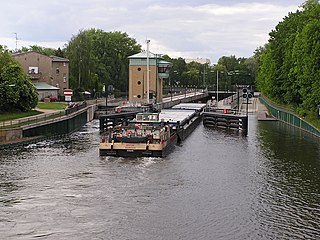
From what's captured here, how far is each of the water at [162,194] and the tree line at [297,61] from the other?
1447 cm

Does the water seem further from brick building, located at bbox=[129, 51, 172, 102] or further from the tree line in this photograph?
brick building, located at bbox=[129, 51, 172, 102]

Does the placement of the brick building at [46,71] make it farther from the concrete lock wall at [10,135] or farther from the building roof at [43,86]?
the concrete lock wall at [10,135]

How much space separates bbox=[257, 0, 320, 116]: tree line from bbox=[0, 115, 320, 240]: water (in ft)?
47.5

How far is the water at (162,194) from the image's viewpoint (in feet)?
78.6

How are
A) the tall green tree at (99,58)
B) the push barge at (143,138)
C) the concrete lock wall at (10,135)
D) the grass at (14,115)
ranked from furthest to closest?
the tall green tree at (99,58)
the grass at (14,115)
the concrete lock wall at (10,135)
the push barge at (143,138)

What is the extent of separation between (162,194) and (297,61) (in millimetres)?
40730

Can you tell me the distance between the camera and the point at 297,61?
6575 centimetres

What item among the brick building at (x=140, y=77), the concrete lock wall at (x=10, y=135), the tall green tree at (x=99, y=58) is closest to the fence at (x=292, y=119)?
the brick building at (x=140, y=77)

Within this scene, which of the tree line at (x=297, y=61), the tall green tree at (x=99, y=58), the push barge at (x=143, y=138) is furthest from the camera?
the tall green tree at (x=99, y=58)

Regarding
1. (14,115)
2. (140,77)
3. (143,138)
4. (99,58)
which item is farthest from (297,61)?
(99,58)

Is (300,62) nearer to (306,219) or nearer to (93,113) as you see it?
(93,113)

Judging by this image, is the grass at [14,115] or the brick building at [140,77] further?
the brick building at [140,77]

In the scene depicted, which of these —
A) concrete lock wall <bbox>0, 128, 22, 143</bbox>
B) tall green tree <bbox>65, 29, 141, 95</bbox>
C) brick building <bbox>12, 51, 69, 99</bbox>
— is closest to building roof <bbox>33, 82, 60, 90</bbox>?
brick building <bbox>12, 51, 69, 99</bbox>

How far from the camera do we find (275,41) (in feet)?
287
